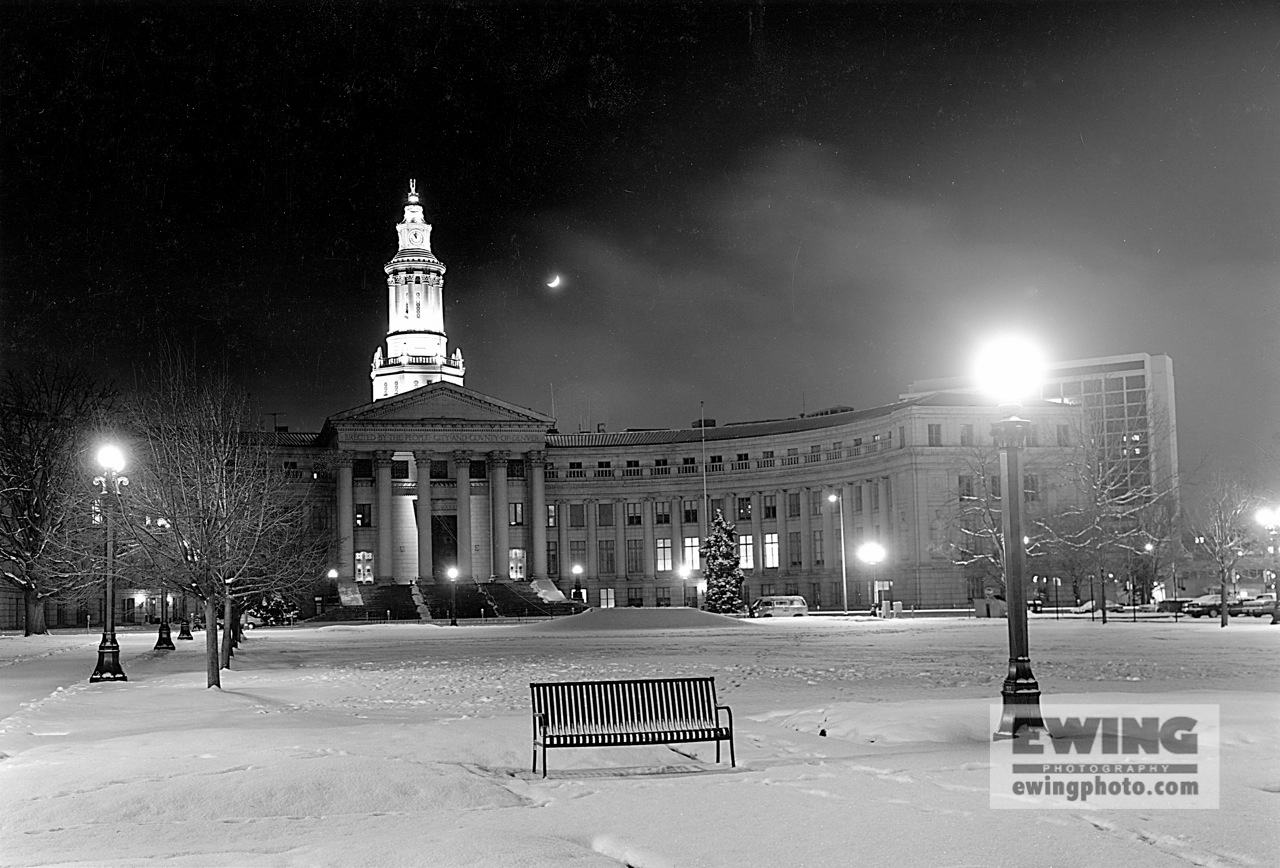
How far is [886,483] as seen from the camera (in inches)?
4193

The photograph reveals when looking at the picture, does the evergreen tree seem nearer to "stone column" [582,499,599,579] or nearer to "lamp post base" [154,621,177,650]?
"stone column" [582,499,599,579]

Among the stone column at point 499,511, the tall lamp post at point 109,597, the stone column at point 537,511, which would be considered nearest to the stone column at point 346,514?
the stone column at point 499,511

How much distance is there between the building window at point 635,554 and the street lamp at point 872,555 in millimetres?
22244

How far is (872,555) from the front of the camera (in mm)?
89875

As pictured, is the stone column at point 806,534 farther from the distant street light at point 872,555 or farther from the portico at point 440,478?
the portico at point 440,478

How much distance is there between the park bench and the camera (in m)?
14.4

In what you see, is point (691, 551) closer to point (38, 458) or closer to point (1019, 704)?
point (38, 458)

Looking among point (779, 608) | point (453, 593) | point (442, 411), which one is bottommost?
point (779, 608)

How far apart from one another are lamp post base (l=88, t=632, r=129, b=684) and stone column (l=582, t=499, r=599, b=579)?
8942 cm

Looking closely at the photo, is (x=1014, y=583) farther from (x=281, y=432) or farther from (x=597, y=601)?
(x=281, y=432)

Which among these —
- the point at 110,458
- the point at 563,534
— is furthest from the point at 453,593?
the point at 110,458

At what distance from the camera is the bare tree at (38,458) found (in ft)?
198

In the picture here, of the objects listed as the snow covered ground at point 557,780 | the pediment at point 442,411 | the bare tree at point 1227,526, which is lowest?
the snow covered ground at point 557,780

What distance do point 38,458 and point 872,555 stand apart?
52881 millimetres
